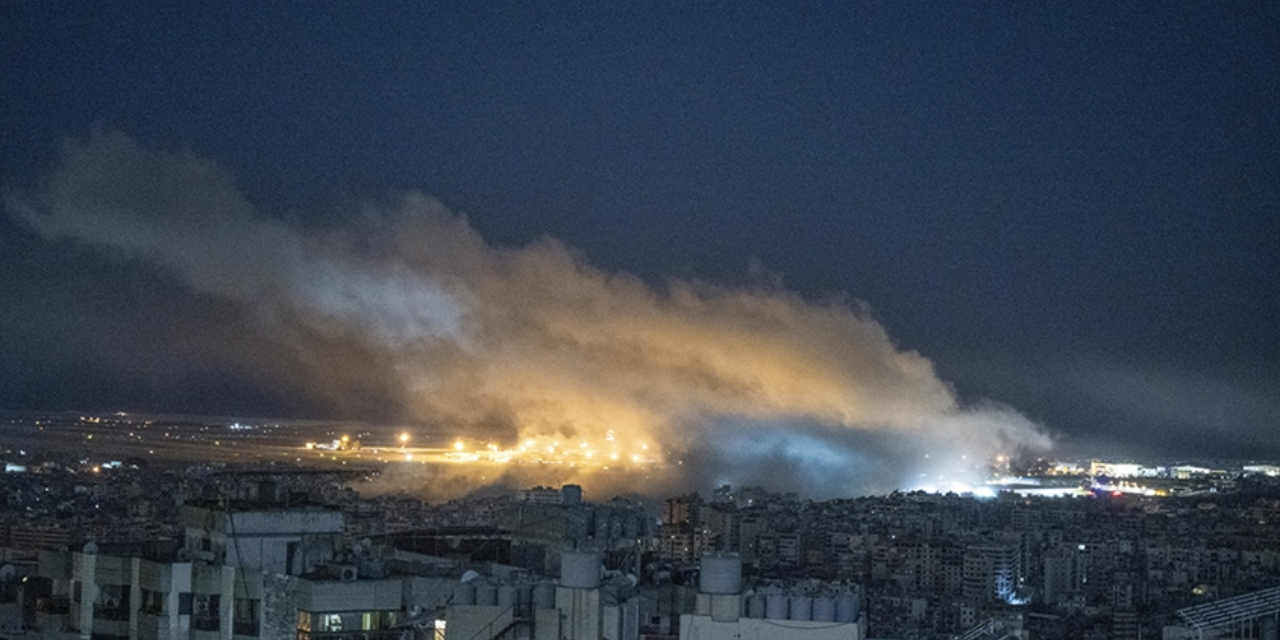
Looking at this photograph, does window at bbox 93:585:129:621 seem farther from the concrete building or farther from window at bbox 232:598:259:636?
the concrete building

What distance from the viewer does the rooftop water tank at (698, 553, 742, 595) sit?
40.8 ft

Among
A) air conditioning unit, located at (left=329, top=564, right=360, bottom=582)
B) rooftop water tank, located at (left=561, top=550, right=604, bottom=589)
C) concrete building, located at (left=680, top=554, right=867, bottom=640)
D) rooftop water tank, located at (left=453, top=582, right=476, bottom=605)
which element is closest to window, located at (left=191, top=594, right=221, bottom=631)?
air conditioning unit, located at (left=329, top=564, right=360, bottom=582)

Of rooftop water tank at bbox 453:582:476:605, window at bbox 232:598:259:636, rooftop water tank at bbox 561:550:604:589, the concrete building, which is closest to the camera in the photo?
the concrete building

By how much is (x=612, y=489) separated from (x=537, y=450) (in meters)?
5.22

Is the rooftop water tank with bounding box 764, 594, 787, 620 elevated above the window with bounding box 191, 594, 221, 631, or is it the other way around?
the rooftop water tank with bounding box 764, 594, 787, 620

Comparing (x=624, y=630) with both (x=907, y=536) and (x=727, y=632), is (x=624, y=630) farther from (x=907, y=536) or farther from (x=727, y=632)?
(x=907, y=536)

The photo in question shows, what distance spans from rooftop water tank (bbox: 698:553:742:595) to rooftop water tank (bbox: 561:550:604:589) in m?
0.87

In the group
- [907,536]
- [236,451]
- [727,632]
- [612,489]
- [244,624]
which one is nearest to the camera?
[727,632]

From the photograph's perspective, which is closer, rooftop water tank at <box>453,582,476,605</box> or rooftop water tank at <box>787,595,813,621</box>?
rooftop water tank at <box>787,595,813,621</box>

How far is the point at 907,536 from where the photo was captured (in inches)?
2530

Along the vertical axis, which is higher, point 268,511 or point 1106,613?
point 268,511

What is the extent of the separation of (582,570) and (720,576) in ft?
3.62

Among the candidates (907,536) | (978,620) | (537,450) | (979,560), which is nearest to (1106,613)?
(978,620)

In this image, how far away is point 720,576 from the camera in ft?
40.8
